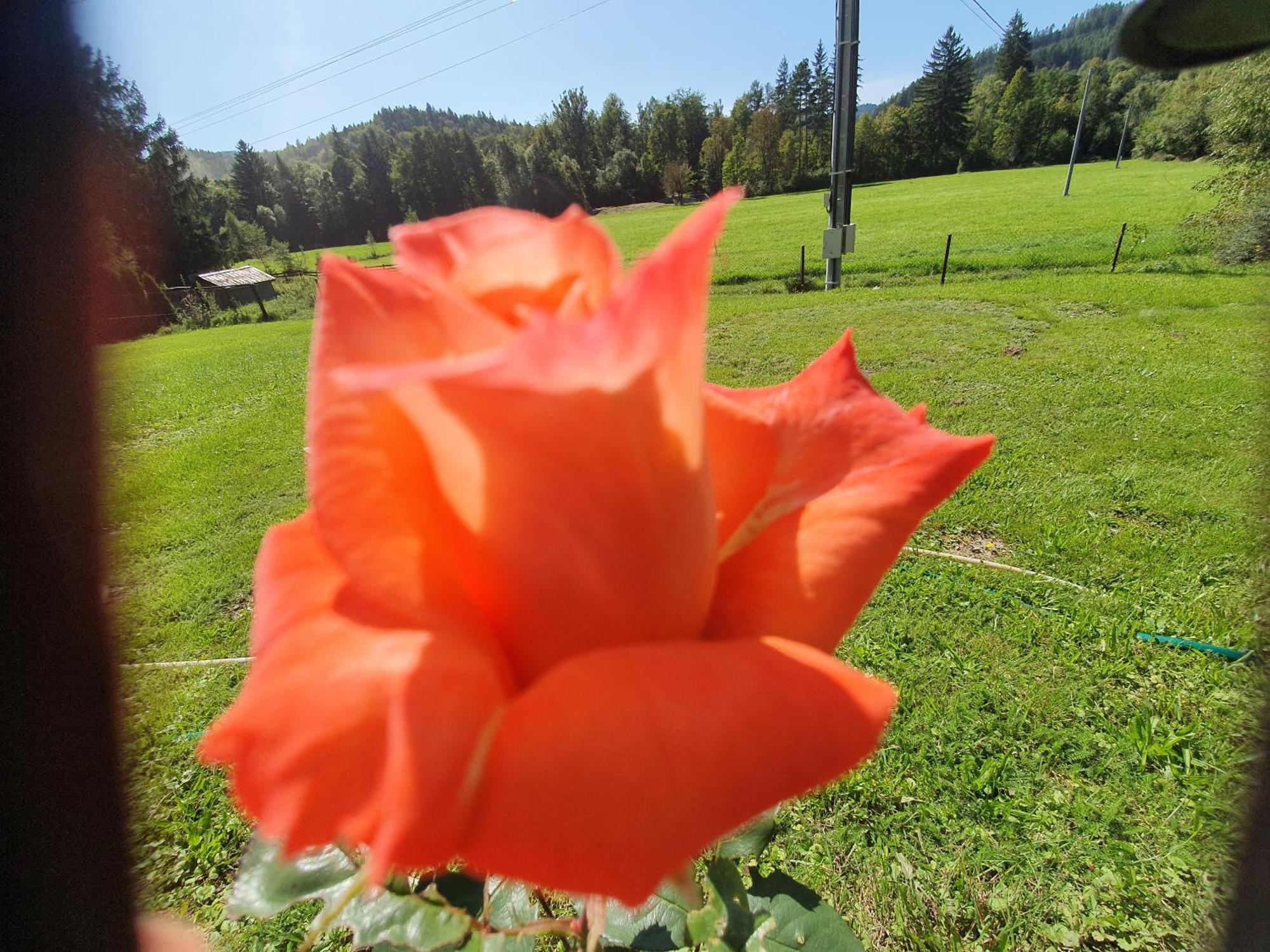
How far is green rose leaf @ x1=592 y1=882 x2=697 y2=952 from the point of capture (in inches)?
19.3

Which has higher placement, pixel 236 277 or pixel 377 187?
pixel 377 187

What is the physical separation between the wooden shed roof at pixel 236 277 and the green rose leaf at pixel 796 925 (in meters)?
20.8

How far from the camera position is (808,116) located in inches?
1448

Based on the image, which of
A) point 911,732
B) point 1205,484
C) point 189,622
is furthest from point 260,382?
point 1205,484

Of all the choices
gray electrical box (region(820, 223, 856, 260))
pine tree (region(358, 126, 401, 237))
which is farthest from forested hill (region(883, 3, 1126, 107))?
gray electrical box (region(820, 223, 856, 260))

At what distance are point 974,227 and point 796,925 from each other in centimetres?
1952

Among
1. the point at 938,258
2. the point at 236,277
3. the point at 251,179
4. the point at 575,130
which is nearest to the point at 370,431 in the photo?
the point at 938,258

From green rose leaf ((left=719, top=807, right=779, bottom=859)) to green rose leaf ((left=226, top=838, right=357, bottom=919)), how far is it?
30 centimetres

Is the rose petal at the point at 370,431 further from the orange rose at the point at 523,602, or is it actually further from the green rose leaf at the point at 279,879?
the green rose leaf at the point at 279,879

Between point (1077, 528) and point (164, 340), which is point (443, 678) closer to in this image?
point (1077, 528)

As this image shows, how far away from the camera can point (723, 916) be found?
0.46 metres

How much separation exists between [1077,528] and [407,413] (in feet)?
11.0

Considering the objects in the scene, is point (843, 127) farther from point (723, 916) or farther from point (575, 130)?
→ point (575, 130)

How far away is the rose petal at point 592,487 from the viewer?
0.21m
